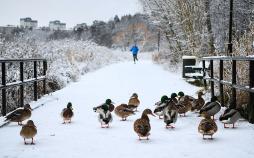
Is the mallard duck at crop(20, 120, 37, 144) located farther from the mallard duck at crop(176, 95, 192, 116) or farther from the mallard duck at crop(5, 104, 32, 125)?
the mallard duck at crop(176, 95, 192, 116)

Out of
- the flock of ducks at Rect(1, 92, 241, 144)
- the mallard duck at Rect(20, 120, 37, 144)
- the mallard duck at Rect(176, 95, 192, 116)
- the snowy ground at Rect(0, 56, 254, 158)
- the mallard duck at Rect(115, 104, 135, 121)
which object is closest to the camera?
the snowy ground at Rect(0, 56, 254, 158)

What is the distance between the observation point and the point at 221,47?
27141 mm

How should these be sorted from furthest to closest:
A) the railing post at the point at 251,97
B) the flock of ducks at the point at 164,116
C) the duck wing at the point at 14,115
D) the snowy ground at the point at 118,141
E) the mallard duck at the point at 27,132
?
the duck wing at the point at 14,115
the railing post at the point at 251,97
the flock of ducks at the point at 164,116
the mallard duck at the point at 27,132
the snowy ground at the point at 118,141

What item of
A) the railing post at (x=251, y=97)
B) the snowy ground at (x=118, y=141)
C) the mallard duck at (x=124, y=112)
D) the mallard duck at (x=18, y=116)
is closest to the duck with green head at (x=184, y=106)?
the snowy ground at (x=118, y=141)

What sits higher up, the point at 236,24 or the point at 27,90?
the point at 236,24

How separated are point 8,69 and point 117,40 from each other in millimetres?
112260

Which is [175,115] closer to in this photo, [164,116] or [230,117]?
[164,116]

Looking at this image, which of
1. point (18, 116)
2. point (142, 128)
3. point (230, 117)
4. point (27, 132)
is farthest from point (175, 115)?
point (18, 116)

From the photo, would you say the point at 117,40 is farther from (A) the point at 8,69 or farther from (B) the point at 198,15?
(A) the point at 8,69

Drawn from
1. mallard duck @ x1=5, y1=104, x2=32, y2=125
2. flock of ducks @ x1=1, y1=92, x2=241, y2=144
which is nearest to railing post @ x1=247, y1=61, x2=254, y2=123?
flock of ducks @ x1=1, y1=92, x2=241, y2=144

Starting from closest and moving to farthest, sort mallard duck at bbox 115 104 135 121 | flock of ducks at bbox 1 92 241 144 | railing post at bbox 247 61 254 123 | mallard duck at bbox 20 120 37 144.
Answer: mallard duck at bbox 20 120 37 144
flock of ducks at bbox 1 92 241 144
railing post at bbox 247 61 254 123
mallard duck at bbox 115 104 135 121

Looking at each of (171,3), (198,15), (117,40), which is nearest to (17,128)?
(198,15)

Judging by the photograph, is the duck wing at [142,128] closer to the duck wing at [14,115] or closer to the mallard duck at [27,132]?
the mallard duck at [27,132]

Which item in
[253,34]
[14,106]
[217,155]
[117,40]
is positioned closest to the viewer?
[217,155]
